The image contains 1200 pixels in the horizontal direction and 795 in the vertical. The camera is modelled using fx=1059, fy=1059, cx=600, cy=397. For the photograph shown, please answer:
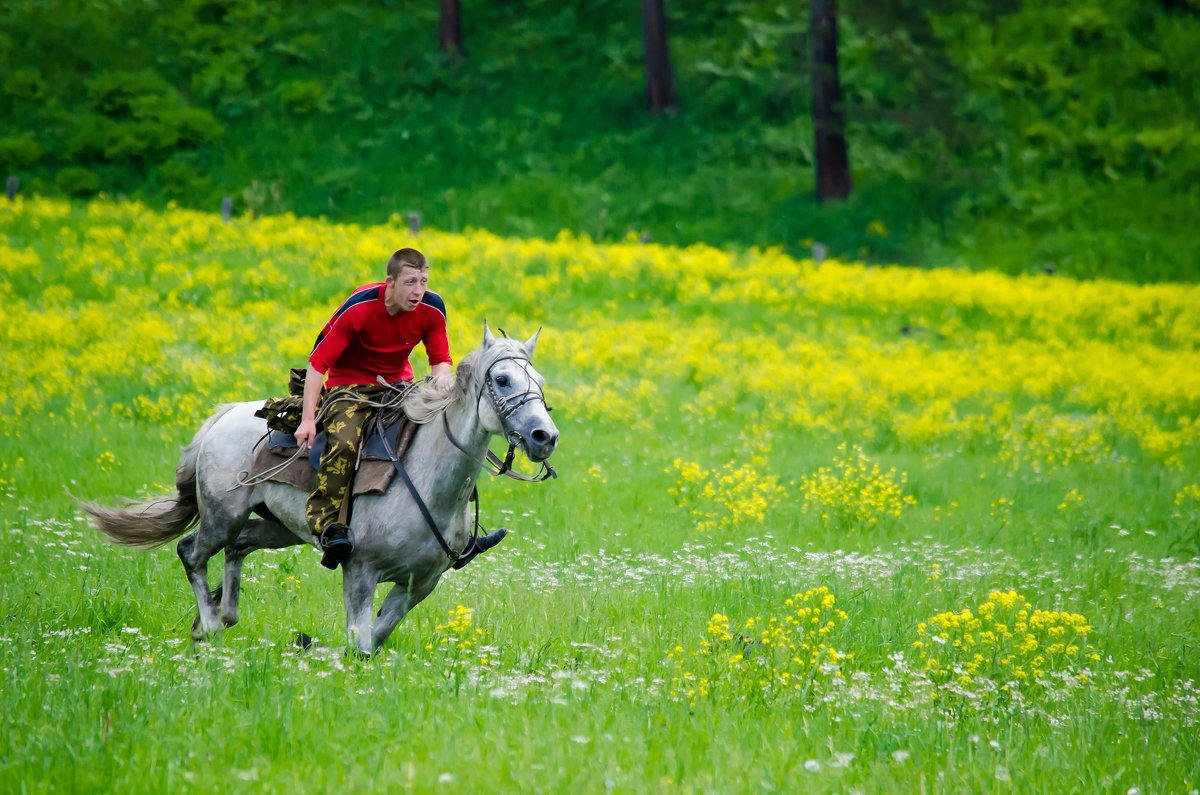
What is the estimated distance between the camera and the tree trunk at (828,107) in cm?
2833

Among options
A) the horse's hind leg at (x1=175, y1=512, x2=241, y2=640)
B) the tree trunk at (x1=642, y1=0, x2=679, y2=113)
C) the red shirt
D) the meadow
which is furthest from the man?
the tree trunk at (x1=642, y1=0, x2=679, y2=113)

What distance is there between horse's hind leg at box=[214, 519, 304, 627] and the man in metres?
1.09

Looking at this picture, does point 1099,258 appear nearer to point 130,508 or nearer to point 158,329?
point 158,329

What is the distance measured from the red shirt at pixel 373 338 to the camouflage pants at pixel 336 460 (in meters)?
0.27

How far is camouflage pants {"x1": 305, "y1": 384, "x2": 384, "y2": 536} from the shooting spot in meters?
6.39

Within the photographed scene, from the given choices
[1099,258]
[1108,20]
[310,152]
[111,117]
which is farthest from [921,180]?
[111,117]

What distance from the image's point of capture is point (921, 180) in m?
31.1

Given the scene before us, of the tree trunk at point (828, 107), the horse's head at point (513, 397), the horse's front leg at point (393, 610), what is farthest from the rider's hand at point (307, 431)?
the tree trunk at point (828, 107)

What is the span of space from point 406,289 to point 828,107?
24.9 meters

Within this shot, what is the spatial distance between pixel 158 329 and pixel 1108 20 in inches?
1159

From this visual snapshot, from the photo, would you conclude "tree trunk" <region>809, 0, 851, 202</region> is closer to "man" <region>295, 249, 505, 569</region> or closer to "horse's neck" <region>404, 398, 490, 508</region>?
"man" <region>295, 249, 505, 569</region>

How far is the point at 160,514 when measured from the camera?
7633 millimetres

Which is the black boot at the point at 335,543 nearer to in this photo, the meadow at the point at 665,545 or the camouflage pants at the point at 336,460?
the camouflage pants at the point at 336,460

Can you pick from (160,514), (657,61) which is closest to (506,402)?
(160,514)
